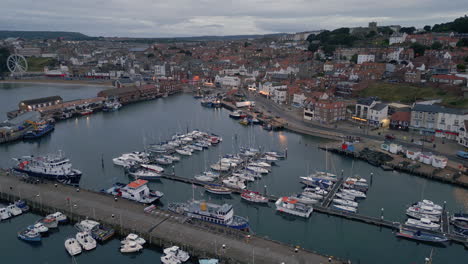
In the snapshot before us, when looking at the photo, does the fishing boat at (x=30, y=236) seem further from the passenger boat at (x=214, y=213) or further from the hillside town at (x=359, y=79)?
the hillside town at (x=359, y=79)

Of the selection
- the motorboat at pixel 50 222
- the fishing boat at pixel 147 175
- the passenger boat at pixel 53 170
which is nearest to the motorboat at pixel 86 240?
the motorboat at pixel 50 222

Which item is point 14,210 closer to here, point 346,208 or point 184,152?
point 184,152

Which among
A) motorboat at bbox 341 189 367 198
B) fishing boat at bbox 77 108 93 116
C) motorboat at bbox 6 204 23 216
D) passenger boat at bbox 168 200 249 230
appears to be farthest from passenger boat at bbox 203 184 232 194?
fishing boat at bbox 77 108 93 116

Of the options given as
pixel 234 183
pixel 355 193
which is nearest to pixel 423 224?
pixel 355 193

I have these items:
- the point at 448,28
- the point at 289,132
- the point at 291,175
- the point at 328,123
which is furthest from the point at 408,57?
the point at 291,175

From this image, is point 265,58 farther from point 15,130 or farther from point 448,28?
point 15,130
